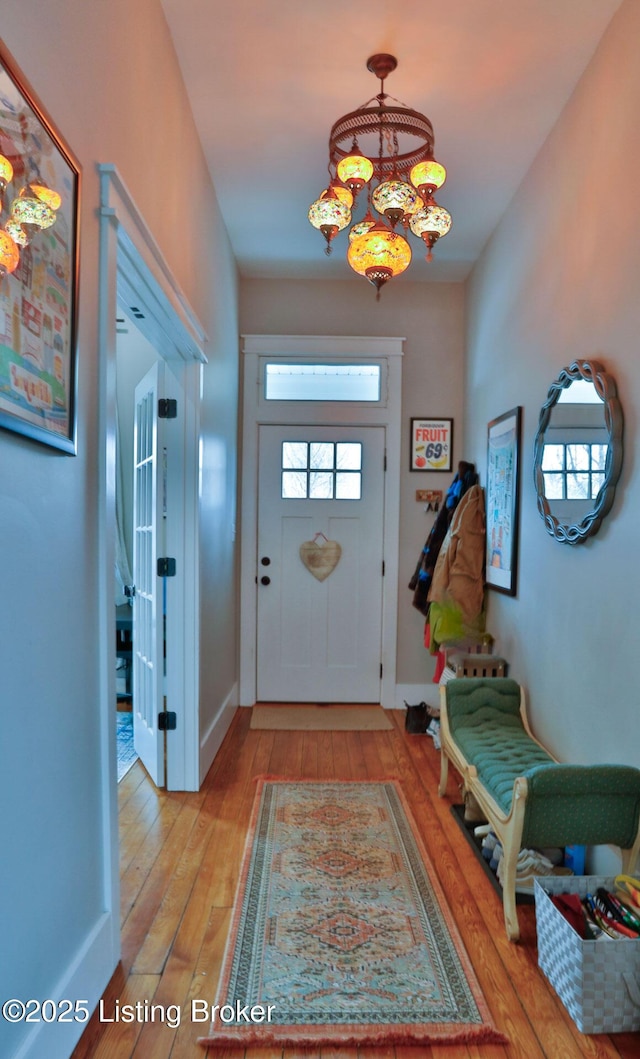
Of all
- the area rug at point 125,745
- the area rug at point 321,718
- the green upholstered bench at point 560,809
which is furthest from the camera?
the area rug at point 321,718

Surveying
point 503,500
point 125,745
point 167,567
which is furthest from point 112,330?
point 125,745

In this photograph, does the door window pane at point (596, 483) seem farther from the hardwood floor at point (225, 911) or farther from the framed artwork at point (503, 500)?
the hardwood floor at point (225, 911)

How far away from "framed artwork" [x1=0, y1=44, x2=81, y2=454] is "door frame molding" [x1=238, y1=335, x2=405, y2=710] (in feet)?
9.68

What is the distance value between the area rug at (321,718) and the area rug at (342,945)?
1.17 metres

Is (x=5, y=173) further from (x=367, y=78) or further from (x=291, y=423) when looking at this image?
(x=291, y=423)

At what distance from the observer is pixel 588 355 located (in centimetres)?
238

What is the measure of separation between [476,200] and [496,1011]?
346 cm

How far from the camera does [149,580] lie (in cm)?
320

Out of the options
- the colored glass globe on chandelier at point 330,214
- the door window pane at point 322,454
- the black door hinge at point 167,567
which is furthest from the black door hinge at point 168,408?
the door window pane at point 322,454

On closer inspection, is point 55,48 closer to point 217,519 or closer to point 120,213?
point 120,213

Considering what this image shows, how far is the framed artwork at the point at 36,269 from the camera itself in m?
1.14

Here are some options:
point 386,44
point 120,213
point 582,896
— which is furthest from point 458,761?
point 386,44

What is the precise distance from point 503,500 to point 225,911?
226 centimetres

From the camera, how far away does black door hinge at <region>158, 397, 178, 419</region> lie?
3027 millimetres
